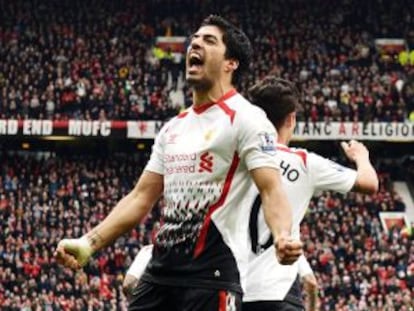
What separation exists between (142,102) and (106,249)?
324 inches

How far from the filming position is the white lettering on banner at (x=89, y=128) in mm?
32969

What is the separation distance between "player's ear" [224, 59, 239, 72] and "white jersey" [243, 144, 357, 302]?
0.92 metres

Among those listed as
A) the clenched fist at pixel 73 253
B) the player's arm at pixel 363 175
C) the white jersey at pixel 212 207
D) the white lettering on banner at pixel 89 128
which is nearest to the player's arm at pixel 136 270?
the player's arm at pixel 363 175

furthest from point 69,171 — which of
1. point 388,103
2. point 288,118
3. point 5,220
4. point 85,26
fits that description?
point 288,118

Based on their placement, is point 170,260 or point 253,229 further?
point 253,229

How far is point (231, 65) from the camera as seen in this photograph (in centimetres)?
Result: 530

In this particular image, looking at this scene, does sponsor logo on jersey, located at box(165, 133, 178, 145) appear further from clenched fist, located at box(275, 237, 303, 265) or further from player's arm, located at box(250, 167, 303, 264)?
clenched fist, located at box(275, 237, 303, 265)

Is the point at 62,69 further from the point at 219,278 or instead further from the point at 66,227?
the point at 219,278

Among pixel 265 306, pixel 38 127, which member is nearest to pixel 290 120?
pixel 265 306

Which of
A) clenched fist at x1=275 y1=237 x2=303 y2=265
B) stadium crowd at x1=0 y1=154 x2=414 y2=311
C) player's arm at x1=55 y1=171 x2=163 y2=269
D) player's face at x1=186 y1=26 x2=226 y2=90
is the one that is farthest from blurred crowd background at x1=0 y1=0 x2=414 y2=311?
clenched fist at x1=275 y1=237 x2=303 y2=265

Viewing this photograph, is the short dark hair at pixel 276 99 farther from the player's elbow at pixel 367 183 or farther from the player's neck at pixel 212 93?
the player's neck at pixel 212 93

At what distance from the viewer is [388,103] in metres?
33.9

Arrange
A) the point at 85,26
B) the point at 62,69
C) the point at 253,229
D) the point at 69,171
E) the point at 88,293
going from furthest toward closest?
the point at 85,26
the point at 62,69
the point at 69,171
the point at 88,293
the point at 253,229

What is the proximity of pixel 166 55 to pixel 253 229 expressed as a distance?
3075 centimetres
